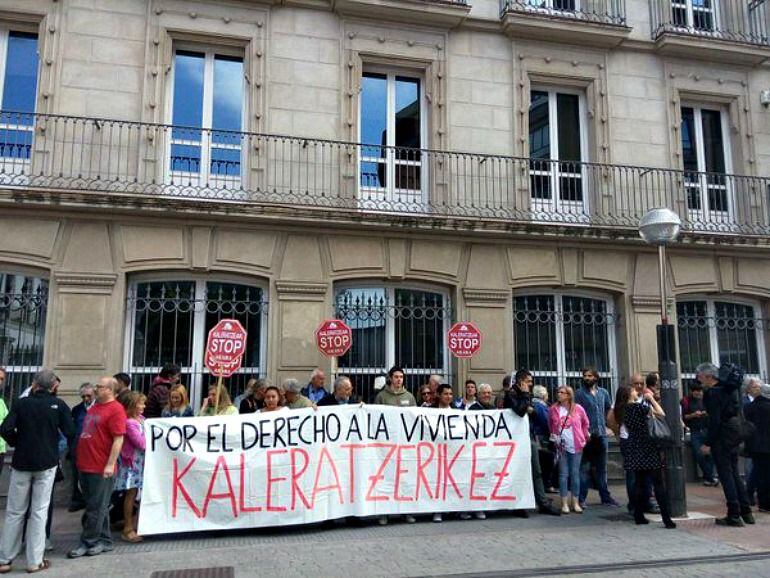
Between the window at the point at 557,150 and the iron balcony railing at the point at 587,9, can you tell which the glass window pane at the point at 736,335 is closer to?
the window at the point at 557,150

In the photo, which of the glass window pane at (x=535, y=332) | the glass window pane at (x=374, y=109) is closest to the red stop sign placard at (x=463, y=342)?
the glass window pane at (x=535, y=332)

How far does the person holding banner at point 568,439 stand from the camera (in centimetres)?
891

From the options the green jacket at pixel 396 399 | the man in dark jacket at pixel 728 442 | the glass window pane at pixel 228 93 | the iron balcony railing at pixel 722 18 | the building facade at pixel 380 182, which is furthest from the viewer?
the iron balcony railing at pixel 722 18

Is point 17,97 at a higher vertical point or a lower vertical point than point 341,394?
higher

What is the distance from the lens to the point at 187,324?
37.7 feet

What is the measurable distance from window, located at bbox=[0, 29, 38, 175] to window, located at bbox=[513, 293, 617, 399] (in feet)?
30.3

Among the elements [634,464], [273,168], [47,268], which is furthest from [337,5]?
[634,464]

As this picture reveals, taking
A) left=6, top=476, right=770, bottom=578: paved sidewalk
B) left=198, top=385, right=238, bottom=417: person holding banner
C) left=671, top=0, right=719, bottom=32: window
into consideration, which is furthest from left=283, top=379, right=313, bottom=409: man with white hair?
left=671, top=0, right=719, bottom=32: window

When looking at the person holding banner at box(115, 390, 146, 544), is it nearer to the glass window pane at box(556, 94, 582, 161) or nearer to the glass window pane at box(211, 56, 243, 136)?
the glass window pane at box(211, 56, 243, 136)

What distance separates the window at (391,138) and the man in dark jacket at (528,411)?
4.99 metres

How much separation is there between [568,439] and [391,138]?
698cm

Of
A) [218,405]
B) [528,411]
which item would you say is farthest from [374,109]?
[218,405]

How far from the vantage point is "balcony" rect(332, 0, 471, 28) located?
1272cm

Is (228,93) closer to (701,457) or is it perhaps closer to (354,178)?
(354,178)
